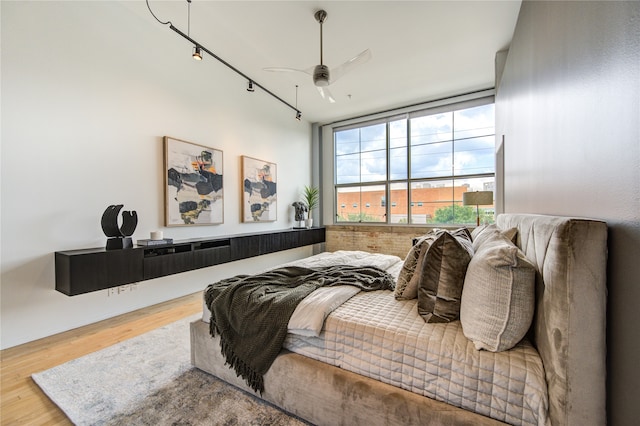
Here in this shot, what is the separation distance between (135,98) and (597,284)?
13.1 feet

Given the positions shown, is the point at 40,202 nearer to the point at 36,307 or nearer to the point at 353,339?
the point at 36,307

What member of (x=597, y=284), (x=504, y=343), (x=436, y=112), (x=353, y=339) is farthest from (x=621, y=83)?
(x=436, y=112)

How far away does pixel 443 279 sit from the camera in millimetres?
1368

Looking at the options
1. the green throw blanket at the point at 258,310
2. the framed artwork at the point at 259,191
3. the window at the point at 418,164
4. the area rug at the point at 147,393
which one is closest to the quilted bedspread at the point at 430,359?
the green throw blanket at the point at 258,310

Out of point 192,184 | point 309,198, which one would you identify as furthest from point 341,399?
point 309,198

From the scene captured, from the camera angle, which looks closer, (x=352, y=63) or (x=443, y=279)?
(x=443, y=279)

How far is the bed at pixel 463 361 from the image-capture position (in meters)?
0.87

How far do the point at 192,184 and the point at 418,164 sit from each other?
4045 mm

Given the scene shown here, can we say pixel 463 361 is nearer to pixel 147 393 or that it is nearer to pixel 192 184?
pixel 147 393

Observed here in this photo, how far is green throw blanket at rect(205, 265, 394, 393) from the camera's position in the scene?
5.04ft

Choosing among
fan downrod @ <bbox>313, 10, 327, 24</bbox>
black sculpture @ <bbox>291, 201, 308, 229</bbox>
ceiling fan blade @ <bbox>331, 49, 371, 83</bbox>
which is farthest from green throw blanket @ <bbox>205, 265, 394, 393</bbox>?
black sculpture @ <bbox>291, 201, 308, 229</bbox>

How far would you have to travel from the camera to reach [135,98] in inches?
119

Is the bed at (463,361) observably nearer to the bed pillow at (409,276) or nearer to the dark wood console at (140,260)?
the bed pillow at (409,276)

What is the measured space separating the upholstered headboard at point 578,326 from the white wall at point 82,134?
11.7 feet
